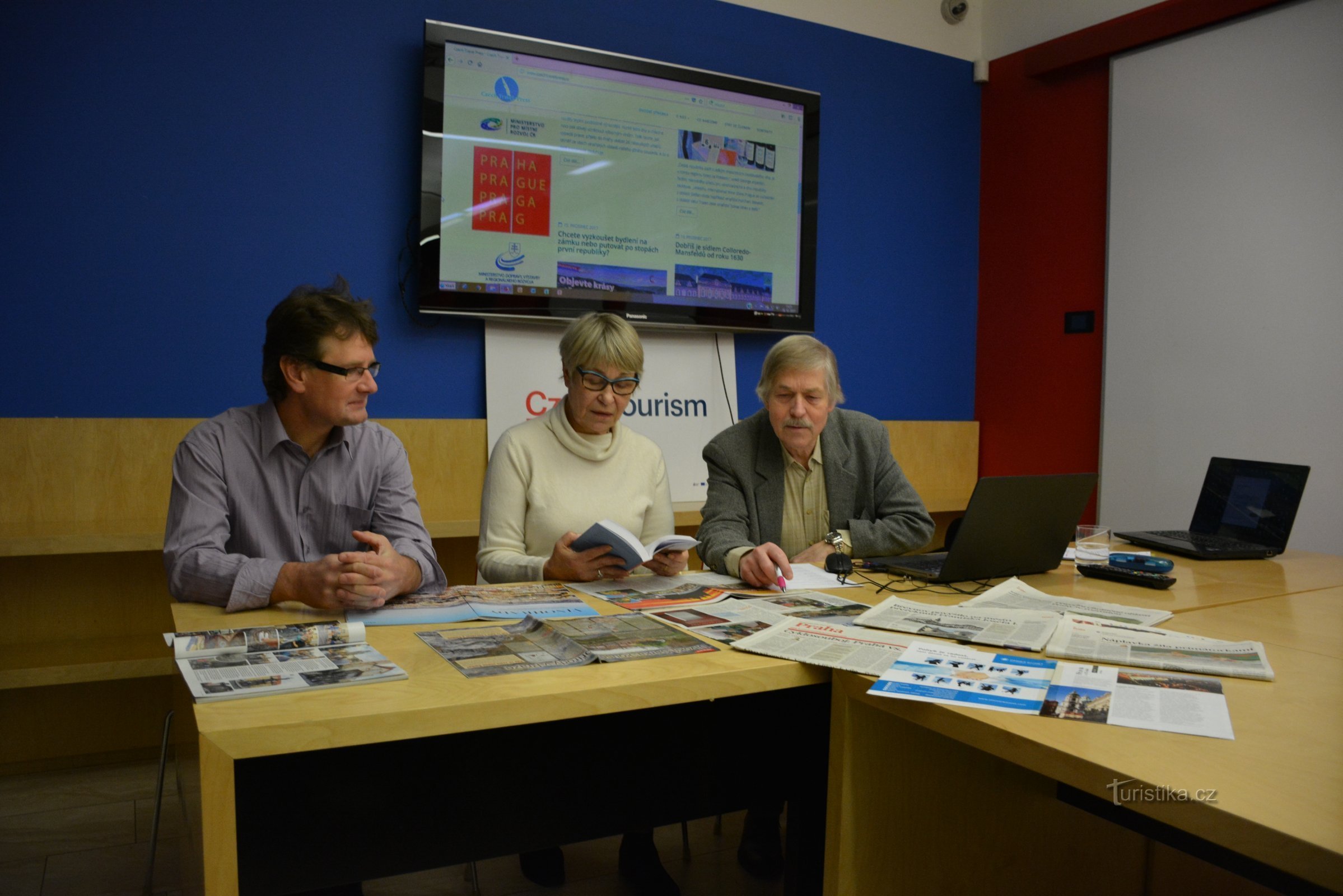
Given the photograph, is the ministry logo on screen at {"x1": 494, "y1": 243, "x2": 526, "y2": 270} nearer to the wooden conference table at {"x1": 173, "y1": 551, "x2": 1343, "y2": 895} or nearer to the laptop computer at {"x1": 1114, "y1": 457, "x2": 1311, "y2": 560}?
the wooden conference table at {"x1": 173, "y1": 551, "x2": 1343, "y2": 895}

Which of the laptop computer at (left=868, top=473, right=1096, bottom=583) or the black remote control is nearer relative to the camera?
the laptop computer at (left=868, top=473, right=1096, bottom=583)

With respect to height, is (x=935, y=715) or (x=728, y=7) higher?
(x=728, y=7)

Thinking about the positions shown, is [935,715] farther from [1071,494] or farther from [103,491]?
[103,491]

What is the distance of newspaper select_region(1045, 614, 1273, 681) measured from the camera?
1.26 meters

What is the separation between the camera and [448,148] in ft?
10.6

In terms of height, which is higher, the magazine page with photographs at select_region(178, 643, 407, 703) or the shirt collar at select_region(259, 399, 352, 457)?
the shirt collar at select_region(259, 399, 352, 457)

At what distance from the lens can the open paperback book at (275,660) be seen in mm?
1091

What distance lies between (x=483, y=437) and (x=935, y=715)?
8.31 ft

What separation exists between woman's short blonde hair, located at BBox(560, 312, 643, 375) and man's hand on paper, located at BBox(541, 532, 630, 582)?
479 millimetres

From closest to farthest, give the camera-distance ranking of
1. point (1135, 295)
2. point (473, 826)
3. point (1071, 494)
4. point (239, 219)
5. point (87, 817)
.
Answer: point (473, 826), point (1071, 494), point (87, 817), point (239, 219), point (1135, 295)

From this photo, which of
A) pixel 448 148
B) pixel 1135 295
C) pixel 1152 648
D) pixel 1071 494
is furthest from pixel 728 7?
pixel 1152 648

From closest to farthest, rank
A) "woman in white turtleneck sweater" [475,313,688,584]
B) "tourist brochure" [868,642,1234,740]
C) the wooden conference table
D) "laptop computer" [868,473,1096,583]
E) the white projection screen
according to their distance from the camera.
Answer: the wooden conference table → "tourist brochure" [868,642,1234,740] → "laptop computer" [868,473,1096,583] → "woman in white turtleneck sweater" [475,313,688,584] → the white projection screen

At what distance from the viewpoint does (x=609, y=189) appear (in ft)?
11.5

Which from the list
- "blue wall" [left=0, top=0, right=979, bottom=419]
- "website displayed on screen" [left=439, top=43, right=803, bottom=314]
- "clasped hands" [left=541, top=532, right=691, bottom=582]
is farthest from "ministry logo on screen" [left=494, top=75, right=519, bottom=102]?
"clasped hands" [left=541, top=532, right=691, bottom=582]
